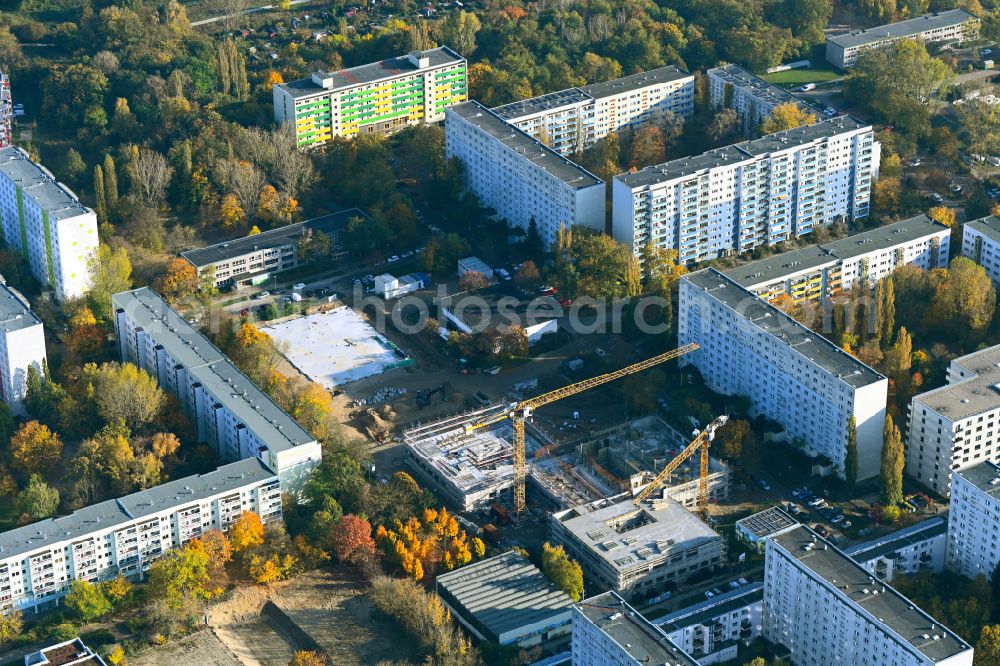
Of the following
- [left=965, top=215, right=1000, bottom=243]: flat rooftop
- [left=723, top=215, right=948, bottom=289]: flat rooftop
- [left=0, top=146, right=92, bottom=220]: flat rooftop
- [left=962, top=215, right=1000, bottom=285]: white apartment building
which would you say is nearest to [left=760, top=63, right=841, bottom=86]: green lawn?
[left=723, top=215, right=948, bottom=289]: flat rooftop

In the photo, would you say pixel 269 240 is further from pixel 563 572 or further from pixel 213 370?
pixel 563 572

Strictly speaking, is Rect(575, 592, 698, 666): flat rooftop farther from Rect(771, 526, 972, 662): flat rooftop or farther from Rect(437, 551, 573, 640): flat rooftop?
Rect(771, 526, 972, 662): flat rooftop

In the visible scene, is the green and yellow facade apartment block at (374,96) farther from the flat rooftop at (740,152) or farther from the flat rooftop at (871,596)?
the flat rooftop at (871,596)

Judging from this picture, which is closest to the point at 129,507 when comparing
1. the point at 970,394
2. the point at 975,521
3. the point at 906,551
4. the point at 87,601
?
the point at 87,601

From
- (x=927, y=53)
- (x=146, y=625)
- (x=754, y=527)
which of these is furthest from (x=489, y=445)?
(x=927, y=53)

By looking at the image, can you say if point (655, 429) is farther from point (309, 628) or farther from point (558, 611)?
point (309, 628)

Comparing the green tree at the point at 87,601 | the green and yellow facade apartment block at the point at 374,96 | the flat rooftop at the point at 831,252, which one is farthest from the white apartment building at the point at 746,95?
the green tree at the point at 87,601
